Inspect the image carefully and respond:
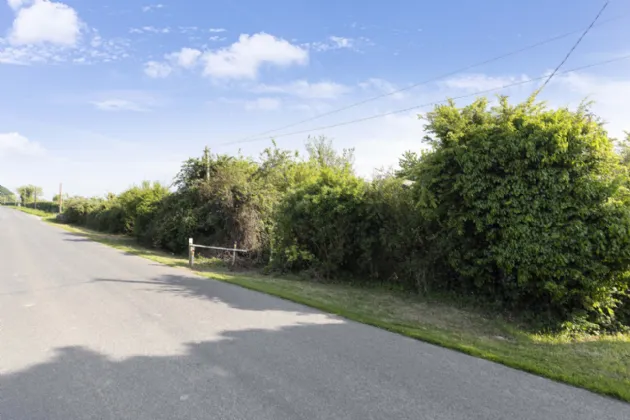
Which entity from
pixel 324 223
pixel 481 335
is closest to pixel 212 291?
pixel 324 223

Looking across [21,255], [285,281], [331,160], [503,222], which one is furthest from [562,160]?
[331,160]

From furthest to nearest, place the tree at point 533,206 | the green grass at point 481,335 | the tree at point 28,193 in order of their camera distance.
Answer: the tree at point 28,193, the tree at point 533,206, the green grass at point 481,335

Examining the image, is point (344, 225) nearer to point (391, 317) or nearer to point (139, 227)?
point (391, 317)

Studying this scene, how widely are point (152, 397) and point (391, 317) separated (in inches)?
189

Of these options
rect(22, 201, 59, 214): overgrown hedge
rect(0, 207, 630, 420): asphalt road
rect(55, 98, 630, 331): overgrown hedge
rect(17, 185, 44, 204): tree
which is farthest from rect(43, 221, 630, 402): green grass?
rect(17, 185, 44, 204): tree

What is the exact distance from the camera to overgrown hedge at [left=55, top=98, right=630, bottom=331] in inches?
272

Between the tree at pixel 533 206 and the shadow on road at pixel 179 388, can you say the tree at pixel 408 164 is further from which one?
the shadow on road at pixel 179 388

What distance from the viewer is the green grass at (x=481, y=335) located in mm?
4363

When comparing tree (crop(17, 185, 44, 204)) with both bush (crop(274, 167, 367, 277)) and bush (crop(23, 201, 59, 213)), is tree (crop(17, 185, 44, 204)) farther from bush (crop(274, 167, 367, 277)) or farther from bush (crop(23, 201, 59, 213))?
bush (crop(274, 167, 367, 277))

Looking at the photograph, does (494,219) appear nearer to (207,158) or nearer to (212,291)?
(212,291)

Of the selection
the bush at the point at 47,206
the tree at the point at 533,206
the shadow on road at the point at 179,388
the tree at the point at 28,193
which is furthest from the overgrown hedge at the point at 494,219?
the tree at the point at 28,193

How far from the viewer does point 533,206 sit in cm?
725

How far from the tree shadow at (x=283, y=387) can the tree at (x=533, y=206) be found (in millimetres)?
3676

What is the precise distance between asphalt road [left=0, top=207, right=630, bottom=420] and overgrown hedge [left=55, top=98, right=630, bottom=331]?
11.9 feet
